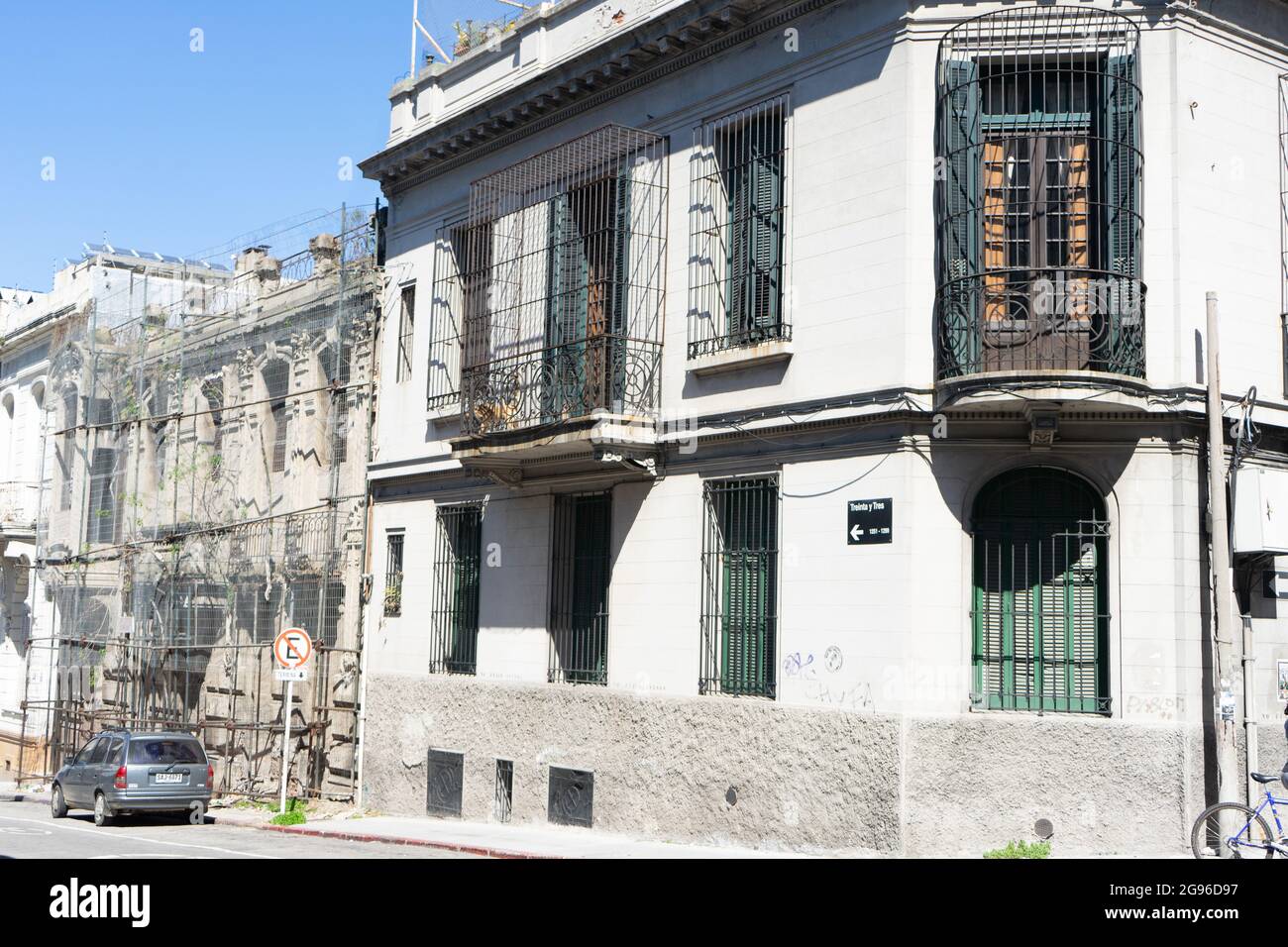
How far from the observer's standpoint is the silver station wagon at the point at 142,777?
22.3 metres

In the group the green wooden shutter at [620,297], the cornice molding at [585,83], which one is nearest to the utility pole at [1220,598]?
the cornice molding at [585,83]

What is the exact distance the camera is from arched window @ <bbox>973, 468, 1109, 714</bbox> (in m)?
15.1

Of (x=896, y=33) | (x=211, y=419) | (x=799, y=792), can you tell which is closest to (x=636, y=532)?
(x=799, y=792)

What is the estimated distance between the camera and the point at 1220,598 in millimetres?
14492

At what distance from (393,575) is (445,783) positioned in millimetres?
3825

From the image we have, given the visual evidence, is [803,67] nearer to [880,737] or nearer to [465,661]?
[880,737]

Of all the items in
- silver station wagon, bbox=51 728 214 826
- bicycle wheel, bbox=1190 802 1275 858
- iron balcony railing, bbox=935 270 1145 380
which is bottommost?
silver station wagon, bbox=51 728 214 826

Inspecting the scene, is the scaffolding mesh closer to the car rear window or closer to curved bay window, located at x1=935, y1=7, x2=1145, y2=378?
the car rear window

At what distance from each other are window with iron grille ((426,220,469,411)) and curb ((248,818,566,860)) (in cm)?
667

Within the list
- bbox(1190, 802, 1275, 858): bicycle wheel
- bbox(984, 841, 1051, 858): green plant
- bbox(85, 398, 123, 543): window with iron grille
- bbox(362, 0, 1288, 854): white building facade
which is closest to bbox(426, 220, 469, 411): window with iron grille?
bbox(362, 0, 1288, 854): white building facade

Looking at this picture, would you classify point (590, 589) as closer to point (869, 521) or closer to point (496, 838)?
point (496, 838)

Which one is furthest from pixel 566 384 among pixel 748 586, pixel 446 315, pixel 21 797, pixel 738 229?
pixel 21 797

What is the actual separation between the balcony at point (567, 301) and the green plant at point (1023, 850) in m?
6.76

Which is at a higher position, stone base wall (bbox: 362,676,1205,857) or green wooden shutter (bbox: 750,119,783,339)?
green wooden shutter (bbox: 750,119,783,339)
